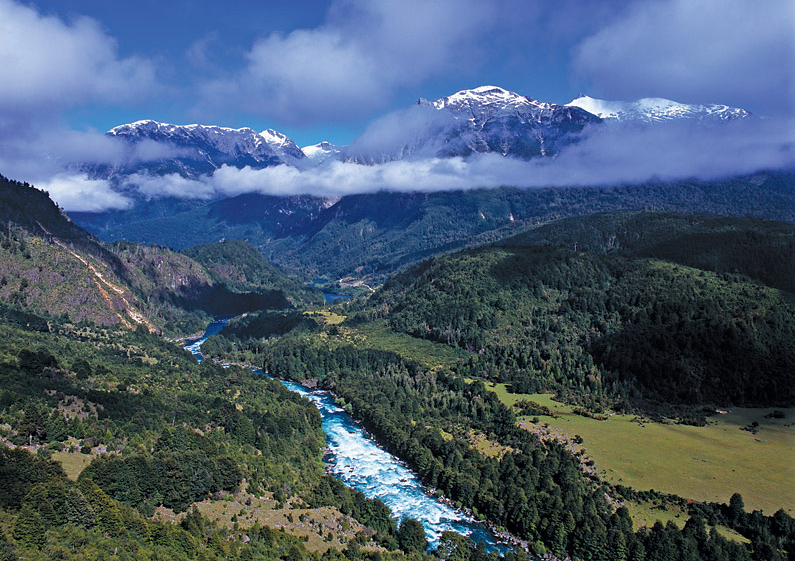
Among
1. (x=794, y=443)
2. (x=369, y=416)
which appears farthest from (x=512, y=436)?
(x=794, y=443)

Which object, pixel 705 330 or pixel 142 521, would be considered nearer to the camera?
pixel 142 521

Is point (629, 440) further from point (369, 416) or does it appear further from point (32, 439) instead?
point (32, 439)

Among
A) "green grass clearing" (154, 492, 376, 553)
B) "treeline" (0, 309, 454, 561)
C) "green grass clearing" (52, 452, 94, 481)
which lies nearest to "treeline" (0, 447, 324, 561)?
"treeline" (0, 309, 454, 561)

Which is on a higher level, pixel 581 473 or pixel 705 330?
pixel 705 330

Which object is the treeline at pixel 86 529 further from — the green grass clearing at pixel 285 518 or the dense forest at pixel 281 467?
the green grass clearing at pixel 285 518

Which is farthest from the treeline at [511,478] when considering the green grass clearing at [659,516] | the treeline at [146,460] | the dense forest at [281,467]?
the treeline at [146,460]

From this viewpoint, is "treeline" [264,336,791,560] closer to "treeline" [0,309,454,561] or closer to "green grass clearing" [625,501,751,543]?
"green grass clearing" [625,501,751,543]
